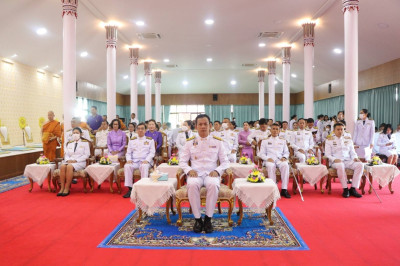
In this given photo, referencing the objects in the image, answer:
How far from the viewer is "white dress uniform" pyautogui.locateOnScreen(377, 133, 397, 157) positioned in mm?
9859

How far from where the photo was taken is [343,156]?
6.68 meters

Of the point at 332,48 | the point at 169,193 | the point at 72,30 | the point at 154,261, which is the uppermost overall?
the point at 332,48

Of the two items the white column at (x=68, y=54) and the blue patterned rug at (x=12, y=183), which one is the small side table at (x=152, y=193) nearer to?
the blue patterned rug at (x=12, y=183)

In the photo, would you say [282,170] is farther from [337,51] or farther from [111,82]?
[337,51]

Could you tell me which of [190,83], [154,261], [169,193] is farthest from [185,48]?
[154,261]

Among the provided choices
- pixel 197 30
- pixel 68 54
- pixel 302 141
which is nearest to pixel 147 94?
pixel 197 30

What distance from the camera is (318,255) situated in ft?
11.6

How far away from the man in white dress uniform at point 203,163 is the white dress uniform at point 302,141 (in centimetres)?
340

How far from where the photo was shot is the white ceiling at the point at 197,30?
9773 mm

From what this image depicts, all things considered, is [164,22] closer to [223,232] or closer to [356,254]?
[223,232]

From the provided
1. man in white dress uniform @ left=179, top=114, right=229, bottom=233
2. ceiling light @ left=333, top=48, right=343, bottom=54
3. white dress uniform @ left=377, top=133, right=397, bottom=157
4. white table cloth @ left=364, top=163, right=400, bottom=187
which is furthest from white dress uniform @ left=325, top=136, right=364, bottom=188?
ceiling light @ left=333, top=48, right=343, bottom=54

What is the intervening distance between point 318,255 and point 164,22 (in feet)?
32.5

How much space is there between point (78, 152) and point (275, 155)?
4115 millimetres

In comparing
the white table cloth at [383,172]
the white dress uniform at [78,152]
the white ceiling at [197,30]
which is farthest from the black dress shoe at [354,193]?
the white ceiling at [197,30]
